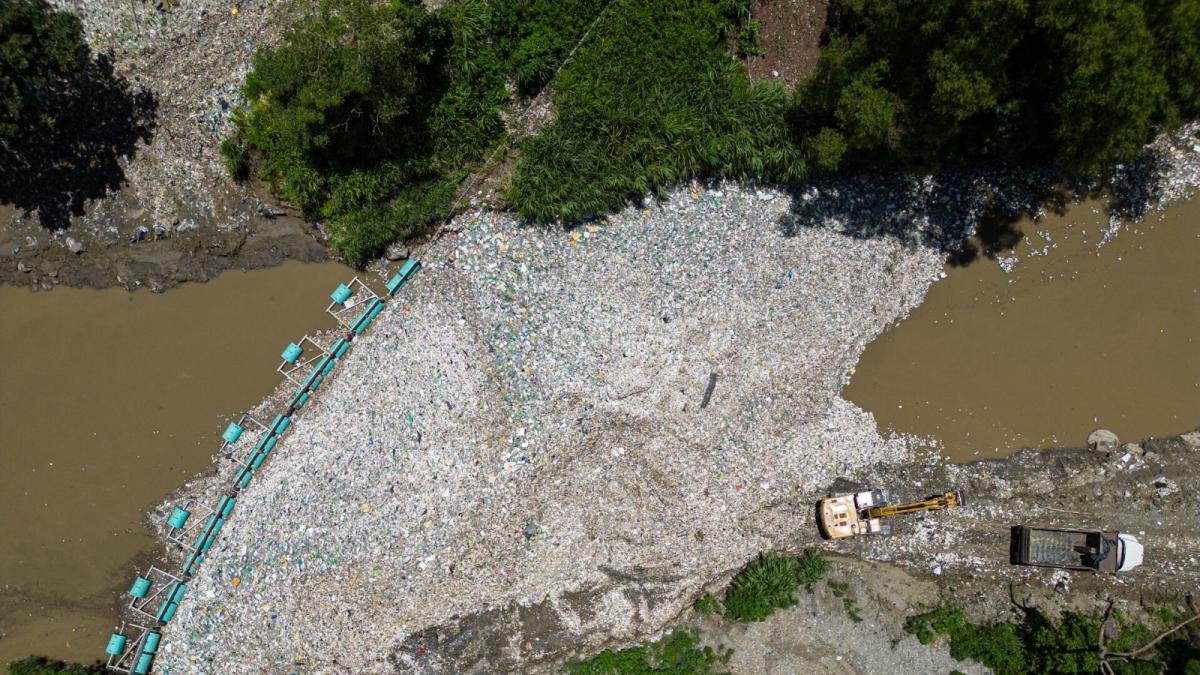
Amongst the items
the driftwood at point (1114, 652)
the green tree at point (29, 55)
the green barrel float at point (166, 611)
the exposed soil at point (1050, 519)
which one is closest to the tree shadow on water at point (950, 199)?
the exposed soil at point (1050, 519)

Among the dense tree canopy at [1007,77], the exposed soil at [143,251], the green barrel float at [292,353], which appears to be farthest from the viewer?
the exposed soil at [143,251]

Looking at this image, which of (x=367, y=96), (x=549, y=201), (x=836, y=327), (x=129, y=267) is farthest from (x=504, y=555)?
(x=129, y=267)

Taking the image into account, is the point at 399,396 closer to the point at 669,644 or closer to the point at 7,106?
the point at 669,644

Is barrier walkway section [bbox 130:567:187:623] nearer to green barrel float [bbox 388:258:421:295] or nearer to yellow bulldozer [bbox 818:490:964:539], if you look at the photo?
green barrel float [bbox 388:258:421:295]

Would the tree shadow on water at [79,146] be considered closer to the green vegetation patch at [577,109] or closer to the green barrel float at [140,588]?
the green vegetation patch at [577,109]

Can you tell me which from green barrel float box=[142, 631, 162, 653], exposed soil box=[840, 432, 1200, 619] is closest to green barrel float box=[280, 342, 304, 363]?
green barrel float box=[142, 631, 162, 653]

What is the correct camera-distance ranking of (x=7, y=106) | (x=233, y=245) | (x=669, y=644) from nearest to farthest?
(x=7, y=106), (x=669, y=644), (x=233, y=245)
